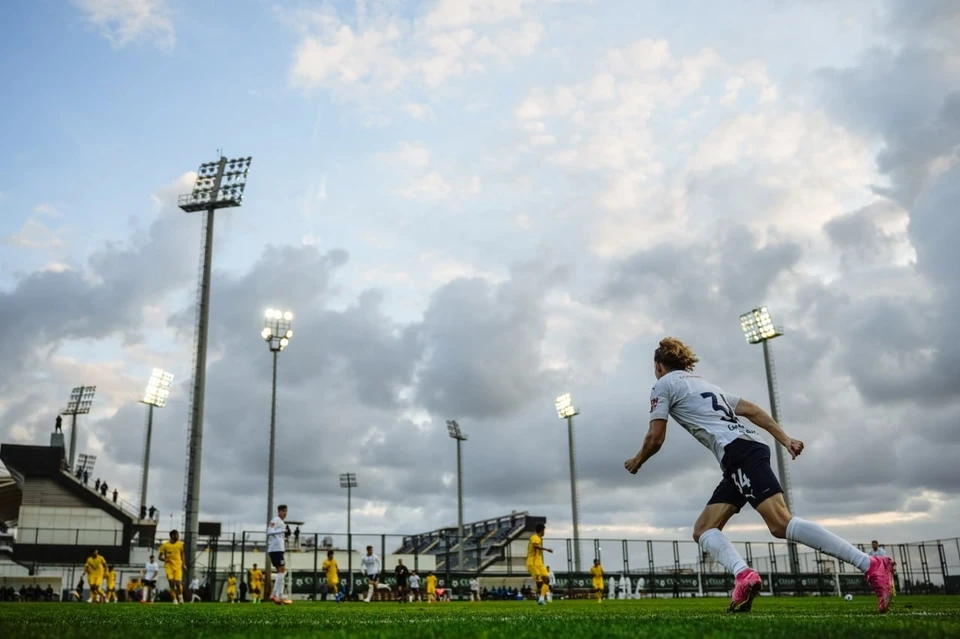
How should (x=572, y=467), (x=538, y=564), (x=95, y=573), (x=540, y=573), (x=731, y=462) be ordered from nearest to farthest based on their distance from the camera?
(x=731, y=462) → (x=540, y=573) → (x=538, y=564) → (x=95, y=573) → (x=572, y=467)

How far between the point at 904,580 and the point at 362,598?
1138 inches

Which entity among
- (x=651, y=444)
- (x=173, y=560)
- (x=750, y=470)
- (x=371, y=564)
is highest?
(x=651, y=444)

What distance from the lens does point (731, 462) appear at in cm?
636

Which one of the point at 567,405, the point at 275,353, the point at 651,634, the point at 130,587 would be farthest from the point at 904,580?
the point at 651,634

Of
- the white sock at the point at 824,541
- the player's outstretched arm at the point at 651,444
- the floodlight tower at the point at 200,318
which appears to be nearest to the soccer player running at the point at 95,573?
the floodlight tower at the point at 200,318

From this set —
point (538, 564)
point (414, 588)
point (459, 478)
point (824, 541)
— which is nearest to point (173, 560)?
point (538, 564)

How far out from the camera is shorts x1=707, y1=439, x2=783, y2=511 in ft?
20.4

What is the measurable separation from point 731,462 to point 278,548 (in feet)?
50.0

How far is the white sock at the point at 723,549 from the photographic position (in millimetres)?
6673

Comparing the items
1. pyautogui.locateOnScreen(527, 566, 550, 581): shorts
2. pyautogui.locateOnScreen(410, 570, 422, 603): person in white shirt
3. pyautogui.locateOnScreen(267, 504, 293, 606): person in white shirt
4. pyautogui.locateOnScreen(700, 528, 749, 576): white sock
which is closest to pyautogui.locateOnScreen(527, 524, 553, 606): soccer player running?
pyautogui.locateOnScreen(527, 566, 550, 581): shorts

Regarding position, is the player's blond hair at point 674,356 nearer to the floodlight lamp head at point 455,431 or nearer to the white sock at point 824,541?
the white sock at point 824,541

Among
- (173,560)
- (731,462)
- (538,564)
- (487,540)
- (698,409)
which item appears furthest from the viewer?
(487,540)

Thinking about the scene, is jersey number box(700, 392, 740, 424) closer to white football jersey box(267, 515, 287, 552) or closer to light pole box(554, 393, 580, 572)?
white football jersey box(267, 515, 287, 552)

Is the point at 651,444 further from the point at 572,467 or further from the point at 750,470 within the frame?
the point at 572,467
